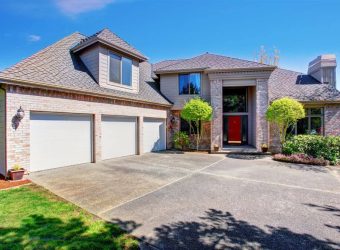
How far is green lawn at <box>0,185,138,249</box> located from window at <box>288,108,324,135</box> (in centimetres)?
1585

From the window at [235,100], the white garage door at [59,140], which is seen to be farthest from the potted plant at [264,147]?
the white garage door at [59,140]

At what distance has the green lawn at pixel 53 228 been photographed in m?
3.41

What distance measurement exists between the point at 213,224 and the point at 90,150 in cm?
804

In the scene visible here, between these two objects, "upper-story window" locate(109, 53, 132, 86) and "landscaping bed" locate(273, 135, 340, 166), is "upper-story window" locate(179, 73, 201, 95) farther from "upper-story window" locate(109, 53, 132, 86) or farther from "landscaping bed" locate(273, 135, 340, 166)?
"landscaping bed" locate(273, 135, 340, 166)

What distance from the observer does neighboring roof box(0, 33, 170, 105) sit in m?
8.10

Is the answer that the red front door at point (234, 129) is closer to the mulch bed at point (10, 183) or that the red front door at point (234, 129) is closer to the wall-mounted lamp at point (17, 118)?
the wall-mounted lamp at point (17, 118)

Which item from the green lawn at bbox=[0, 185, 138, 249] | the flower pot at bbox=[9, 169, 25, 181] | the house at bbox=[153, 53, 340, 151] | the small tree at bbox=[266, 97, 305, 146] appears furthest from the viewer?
the house at bbox=[153, 53, 340, 151]

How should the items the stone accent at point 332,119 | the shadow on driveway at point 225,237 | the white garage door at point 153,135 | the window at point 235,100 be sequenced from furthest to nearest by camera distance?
1. the window at point 235,100
2. the stone accent at point 332,119
3. the white garage door at point 153,135
4. the shadow on driveway at point 225,237

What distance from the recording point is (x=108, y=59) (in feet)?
38.8

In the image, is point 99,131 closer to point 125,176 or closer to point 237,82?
point 125,176

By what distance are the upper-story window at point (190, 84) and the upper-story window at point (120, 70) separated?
4926mm

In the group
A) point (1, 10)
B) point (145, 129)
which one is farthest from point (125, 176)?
point (1, 10)

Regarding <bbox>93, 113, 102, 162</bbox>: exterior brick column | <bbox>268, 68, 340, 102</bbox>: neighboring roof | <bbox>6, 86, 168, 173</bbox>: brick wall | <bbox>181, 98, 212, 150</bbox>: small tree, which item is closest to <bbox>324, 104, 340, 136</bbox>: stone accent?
<bbox>268, 68, 340, 102</bbox>: neighboring roof

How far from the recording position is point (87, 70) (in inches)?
465
